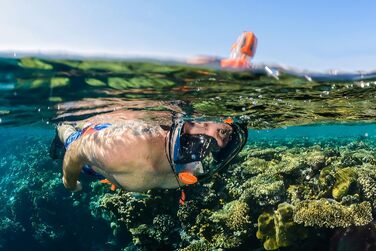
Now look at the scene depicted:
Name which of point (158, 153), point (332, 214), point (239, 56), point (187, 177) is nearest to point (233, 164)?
point (332, 214)

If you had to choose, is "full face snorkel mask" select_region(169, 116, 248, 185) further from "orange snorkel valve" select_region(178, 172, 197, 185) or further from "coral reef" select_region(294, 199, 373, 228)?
"coral reef" select_region(294, 199, 373, 228)

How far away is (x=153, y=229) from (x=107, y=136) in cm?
719

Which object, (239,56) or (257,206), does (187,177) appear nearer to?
(239,56)

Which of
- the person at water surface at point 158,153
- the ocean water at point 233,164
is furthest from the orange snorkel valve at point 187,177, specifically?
the ocean water at point 233,164

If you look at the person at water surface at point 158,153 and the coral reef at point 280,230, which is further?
the coral reef at point 280,230

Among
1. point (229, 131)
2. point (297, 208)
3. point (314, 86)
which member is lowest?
point (297, 208)

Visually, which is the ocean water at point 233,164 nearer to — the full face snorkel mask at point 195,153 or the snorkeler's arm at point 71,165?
the snorkeler's arm at point 71,165

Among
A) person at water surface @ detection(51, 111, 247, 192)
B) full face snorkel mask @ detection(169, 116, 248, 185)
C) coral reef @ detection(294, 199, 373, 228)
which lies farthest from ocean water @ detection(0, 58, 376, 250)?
full face snorkel mask @ detection(169, 116, 248, 185)

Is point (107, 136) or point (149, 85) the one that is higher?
point (149, 85)

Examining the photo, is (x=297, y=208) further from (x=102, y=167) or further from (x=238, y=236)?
(x=102, y=167)

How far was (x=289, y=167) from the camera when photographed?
39.0ft

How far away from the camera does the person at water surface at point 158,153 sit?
518cm

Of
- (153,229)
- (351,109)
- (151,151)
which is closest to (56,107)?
(153,229)

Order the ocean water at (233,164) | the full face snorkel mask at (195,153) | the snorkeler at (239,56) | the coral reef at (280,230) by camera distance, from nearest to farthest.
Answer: the full face snorkel mask at (195,153) < the snorkeler at (239,56) < the ocean water at (233,164) < the coral reef at (280,230)
